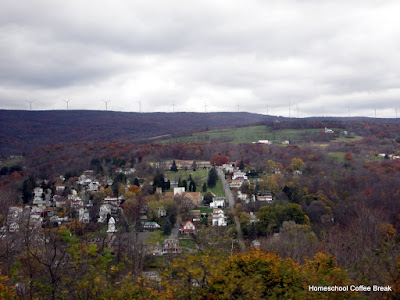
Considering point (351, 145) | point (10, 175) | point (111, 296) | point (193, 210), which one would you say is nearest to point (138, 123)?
point (10, 175)

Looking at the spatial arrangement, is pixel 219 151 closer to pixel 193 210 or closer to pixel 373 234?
pixel 193 210

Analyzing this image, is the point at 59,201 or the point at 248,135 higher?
the point at 248,135

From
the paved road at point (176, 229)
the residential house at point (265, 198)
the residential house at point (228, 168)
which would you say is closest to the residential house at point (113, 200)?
the paved road at point (176, 229)

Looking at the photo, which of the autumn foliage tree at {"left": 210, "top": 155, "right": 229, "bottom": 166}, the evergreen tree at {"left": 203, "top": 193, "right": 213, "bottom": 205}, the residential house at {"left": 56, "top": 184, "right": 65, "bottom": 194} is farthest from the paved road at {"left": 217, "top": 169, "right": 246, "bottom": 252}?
the residential house at {"left": 56, "top": 184, "right": 65, "bottom": 194}

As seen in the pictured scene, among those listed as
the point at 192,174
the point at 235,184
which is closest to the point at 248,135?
the point at 192,174

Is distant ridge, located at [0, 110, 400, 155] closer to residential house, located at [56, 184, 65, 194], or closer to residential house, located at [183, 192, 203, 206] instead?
residential house, located at [56, 184, 65, 194]

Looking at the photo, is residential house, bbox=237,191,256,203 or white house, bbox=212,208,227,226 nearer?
white house, bbox=212,208,227,226

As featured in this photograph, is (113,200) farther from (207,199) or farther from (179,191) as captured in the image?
(207,199)

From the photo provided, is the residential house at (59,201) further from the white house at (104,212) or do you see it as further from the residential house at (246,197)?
the residential house at (246,197)
